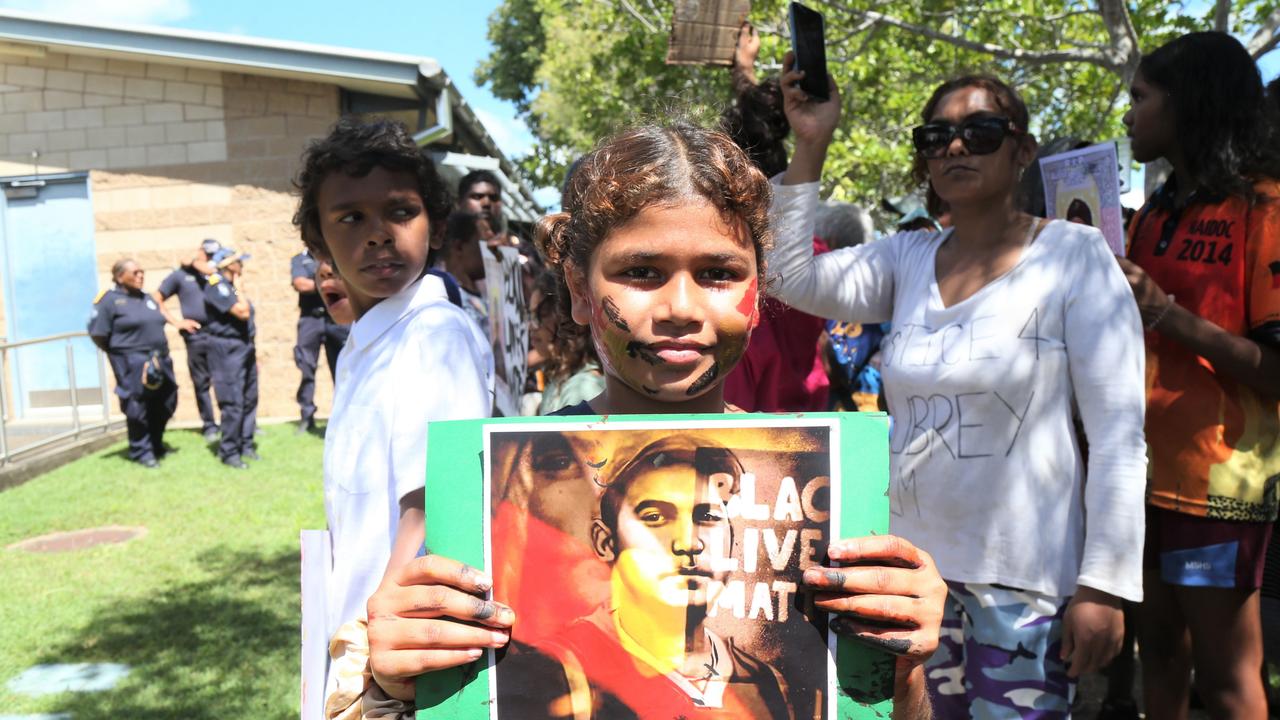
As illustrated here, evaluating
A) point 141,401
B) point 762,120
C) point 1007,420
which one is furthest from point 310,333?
point 1007,420

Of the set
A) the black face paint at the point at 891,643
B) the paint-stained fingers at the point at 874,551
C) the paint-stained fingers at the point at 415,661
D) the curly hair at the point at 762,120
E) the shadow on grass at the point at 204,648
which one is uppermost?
the curly hair at the point at 762,120

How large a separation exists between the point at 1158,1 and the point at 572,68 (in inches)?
697

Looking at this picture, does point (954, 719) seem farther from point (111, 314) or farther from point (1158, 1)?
point (111, 314)

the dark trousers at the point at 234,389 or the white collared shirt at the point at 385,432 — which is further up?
the white collared shirt at the point at 385,432

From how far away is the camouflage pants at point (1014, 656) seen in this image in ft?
7.43

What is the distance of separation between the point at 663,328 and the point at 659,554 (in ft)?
1.20

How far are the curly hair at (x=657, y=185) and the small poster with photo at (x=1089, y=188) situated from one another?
1764 millimetres

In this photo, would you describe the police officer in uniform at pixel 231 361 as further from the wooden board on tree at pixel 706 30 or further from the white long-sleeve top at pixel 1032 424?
the white long-sleeve top at pixel 1032 424

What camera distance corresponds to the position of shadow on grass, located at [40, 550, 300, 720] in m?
4.23

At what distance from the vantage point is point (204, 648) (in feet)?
16.2

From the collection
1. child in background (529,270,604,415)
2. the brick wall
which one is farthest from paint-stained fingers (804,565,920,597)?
the brick wall

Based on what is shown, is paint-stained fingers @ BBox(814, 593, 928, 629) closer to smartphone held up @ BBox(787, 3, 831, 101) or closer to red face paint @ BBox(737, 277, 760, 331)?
red face paint @ BBox(737, 277, 760, 331)

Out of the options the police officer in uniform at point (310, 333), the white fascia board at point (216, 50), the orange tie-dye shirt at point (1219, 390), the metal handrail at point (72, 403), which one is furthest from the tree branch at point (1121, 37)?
the metal handrail at point (72, 403)

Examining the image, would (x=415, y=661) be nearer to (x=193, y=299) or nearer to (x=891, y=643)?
(x=891, y=643)
